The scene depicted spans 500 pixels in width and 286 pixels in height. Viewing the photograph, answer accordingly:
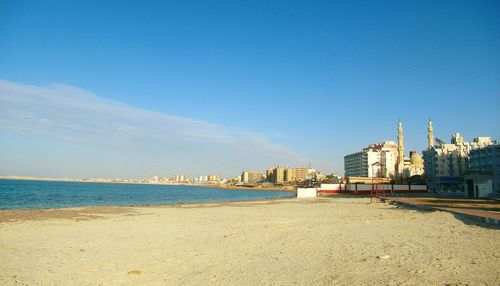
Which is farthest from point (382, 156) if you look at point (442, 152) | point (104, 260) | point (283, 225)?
point (104, 260)

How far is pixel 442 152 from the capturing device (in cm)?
13575

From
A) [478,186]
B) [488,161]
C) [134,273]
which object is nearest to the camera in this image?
[134,273]

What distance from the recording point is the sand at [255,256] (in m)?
9.73

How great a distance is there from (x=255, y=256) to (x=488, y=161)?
96.5 m

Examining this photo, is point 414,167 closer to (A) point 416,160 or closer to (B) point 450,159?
(A) point 416,160

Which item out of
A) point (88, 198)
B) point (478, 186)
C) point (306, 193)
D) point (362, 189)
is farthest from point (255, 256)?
point (362, 189)

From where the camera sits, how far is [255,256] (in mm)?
12828

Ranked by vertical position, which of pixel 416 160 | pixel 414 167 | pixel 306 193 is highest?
pixel 416 160

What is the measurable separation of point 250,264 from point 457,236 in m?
10.3

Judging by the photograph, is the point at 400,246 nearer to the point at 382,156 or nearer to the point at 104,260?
the point at 104,260

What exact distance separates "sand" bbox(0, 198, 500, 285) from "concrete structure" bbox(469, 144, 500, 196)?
62502 millimetres

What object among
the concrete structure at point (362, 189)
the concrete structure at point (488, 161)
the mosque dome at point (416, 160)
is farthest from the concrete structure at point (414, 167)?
the concrete structure at point (362, 189)

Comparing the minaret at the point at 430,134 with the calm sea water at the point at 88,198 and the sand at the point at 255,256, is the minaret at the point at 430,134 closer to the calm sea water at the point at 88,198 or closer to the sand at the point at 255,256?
the calm sea water at the point at 88,198

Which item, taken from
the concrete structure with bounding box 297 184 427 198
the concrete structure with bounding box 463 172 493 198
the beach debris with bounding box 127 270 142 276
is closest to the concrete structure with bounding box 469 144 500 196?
the concrete structure with bounding box 463 172 493 198
